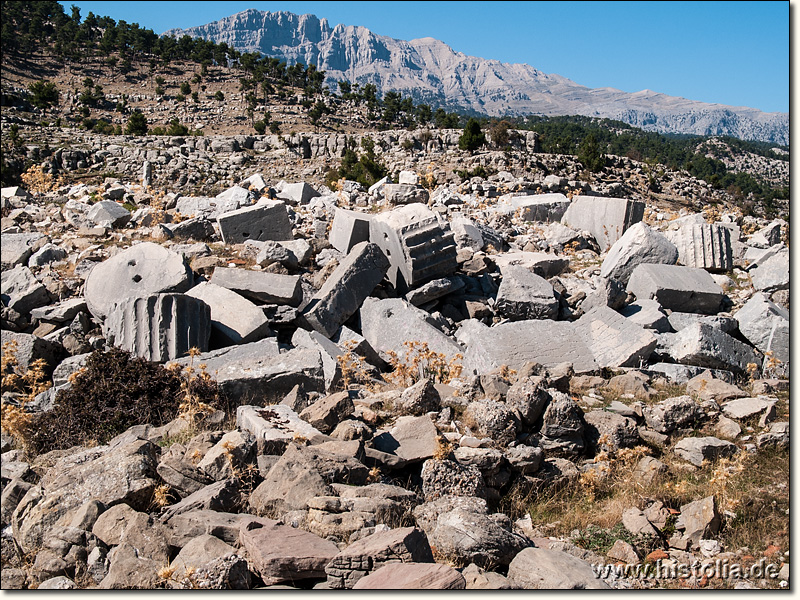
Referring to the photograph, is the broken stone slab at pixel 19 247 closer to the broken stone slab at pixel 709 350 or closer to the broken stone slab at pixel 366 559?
the broken stone slab at pixel 366 559

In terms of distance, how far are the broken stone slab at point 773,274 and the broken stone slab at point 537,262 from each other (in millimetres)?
3291

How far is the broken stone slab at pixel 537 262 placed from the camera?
1004 centimetres

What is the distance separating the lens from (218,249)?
964cm

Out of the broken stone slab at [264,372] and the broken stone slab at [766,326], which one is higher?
the broken stone slab at [766,326]

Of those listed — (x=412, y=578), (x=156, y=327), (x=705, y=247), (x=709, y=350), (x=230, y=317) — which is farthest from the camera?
(x=705, y=247)

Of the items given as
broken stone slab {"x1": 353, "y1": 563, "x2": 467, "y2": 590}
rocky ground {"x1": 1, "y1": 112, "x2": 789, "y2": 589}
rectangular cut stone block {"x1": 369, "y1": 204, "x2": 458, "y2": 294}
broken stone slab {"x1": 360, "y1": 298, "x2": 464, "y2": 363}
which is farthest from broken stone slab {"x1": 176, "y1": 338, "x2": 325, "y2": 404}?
broken stone slab {"x1": 353, "y1": 563, "x2": 467, "y2": 590}

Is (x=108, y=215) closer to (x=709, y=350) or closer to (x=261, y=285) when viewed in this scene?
(x=261, y=285)

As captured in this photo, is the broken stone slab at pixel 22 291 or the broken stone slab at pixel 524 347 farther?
the broken stone slab at pixel 22 291

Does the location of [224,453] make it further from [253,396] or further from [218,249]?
[218,249]

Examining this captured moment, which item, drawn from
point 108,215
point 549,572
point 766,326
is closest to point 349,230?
point 108,215

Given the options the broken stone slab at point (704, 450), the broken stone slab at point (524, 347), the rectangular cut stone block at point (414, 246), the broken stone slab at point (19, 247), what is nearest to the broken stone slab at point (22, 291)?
the broken stone slab at point (19, 247)

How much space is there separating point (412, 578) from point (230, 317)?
4.82 meters

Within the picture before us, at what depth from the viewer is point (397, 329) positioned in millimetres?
7645

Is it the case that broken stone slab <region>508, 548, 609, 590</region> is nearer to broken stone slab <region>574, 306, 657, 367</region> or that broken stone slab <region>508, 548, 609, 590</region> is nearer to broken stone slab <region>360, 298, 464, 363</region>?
broken stone slab <region>360, 298, 464, 363</region>
